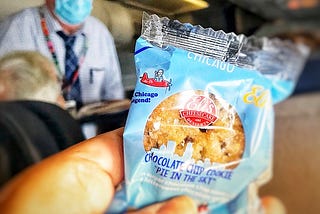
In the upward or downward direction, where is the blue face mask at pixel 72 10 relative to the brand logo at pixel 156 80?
upward

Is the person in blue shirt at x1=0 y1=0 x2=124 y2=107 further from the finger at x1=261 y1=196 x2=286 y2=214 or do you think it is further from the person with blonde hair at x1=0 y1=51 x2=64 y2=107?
the finger at x1=261 y1=196 x2=286 y2=214

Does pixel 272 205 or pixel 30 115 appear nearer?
pixel 30 115

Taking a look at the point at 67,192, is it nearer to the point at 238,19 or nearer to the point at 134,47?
the point at 134,47

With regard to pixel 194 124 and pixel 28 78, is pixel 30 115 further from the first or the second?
pixel 194 124

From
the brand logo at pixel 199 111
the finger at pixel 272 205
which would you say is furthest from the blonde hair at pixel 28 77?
the finger at pixel 272 205

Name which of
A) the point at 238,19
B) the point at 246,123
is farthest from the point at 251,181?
the point at 238,19

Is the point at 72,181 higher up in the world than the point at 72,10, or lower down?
lower down

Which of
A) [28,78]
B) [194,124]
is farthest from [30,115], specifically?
[194,124]

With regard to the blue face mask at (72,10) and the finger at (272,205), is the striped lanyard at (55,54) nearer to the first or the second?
the blue face mask at (72,10)
